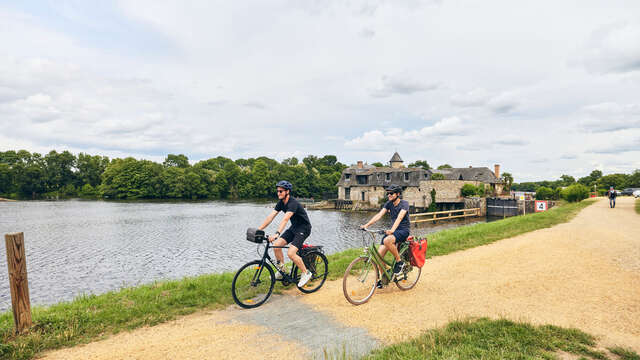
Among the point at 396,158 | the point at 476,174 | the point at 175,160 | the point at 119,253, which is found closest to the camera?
the point at 119,253

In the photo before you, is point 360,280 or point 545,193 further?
point 545,193

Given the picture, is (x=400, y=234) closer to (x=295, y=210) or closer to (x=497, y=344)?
(x=295, y=210)

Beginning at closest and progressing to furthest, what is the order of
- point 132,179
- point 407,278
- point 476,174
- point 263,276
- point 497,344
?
1. point 497,344
2. point 263,276
3. point 407,278
4. point 476,174
5. point 132,179

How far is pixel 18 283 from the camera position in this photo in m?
5.14

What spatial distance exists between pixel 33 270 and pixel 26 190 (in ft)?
353

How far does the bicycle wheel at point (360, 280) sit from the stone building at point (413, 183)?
163ft

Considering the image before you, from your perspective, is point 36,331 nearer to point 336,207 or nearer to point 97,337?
point 97,337

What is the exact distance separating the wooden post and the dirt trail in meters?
0.99

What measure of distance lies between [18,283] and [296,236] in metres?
4.52

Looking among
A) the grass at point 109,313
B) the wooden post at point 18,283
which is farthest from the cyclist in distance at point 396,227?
the wooden post at point 18,283

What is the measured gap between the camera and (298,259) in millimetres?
6707

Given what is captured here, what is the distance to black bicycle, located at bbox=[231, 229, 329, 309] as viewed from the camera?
6332 mm

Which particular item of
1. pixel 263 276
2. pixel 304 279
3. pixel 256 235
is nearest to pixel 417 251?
pixel 304 279

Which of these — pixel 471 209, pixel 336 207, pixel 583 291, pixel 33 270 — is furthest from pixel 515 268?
pixel 336 207
